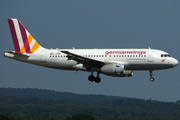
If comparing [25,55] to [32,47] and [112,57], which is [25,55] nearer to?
[32,47]

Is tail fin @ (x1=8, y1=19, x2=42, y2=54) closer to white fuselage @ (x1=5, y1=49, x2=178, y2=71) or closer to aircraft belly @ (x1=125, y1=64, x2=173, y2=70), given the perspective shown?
white fuselage @ (x1=5, y1=49, x2=178, y2=71)

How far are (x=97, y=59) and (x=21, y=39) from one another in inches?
613

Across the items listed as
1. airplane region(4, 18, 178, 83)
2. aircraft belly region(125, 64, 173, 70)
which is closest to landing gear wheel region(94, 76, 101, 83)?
airplane region(4, 18, 178, 83)

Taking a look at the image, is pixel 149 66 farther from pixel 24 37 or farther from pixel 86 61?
pixel 24 37

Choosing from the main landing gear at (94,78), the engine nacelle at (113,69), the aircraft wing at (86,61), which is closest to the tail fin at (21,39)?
the aircraft wing at (86,61)

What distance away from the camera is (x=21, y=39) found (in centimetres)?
6156

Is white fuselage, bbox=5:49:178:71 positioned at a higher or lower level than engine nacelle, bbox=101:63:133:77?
higher

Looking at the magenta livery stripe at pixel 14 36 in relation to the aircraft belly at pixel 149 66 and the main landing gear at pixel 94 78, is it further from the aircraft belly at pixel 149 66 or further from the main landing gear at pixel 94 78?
the aircraft belly at pixel 149 66

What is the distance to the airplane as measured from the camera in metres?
54.4

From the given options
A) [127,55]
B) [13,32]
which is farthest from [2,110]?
[127,55]

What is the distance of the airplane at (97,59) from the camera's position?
54375mm

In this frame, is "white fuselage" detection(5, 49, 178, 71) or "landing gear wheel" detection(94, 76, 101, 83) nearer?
"white fuselage" detection(5, 49, 178, 71)

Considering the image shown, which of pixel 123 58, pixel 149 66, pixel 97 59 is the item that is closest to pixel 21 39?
pixel 97 59

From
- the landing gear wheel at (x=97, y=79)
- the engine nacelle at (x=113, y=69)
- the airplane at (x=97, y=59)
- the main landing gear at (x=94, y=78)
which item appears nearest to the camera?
the engine nacelle at (x=113, y=69)
